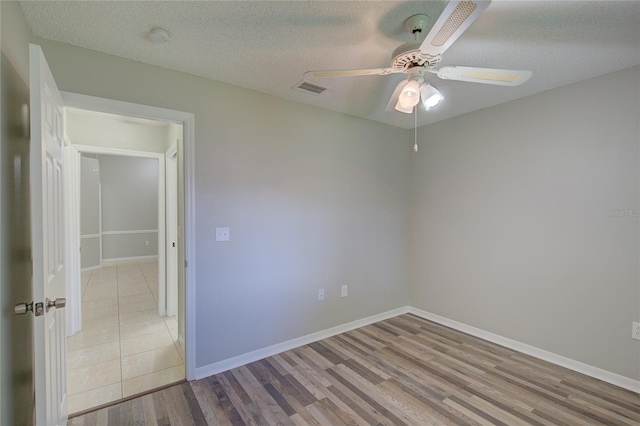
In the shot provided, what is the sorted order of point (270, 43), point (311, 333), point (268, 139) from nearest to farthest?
1. point (270, 43)
2. point (268, 139)
3. point (311, 333)

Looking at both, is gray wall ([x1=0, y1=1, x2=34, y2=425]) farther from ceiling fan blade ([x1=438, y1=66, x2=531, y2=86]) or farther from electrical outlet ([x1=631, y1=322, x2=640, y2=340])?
electrical outlet ([x1=631, y1=322, x2=640, y2=340])

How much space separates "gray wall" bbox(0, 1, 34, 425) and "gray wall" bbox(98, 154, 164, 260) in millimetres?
6395

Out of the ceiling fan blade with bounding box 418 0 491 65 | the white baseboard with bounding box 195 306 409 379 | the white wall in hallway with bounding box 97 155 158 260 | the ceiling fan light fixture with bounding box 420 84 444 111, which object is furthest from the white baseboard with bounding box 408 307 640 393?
the white wall in hallway with bounding box 97 155 158 260

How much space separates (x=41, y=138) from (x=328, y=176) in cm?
222

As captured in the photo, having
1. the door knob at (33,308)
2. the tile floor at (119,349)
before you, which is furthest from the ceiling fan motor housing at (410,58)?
the tile floor at (119,349)

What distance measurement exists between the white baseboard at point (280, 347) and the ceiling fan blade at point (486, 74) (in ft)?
8.29

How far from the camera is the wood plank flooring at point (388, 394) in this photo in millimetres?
1890

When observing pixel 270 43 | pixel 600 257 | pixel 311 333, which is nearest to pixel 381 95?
pixel 270 43

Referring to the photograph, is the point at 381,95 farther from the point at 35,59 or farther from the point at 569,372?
the point at 569,372

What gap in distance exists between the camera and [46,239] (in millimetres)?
1316

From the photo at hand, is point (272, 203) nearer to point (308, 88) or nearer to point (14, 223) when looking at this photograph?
point (308, 88)

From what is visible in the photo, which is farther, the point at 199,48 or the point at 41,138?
the point at 199,48

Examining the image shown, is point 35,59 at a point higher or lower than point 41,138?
higher

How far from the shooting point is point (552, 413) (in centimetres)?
193
